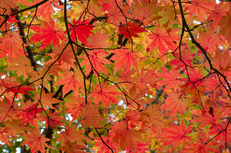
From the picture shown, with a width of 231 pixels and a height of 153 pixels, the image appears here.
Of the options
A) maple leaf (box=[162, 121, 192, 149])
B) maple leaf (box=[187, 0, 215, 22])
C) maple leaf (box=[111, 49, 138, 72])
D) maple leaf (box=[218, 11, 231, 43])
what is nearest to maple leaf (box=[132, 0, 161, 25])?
maple leaf (box=[111, 49, 138, 72])

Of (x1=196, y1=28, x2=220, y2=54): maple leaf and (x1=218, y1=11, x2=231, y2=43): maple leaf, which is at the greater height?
(x1=196, y1=28, x2=220, y2=54): maple leaf

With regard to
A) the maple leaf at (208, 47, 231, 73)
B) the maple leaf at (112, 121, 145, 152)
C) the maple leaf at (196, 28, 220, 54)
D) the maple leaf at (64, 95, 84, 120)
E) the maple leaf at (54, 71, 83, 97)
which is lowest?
the maple leaf at (112, 121, 145, 152)

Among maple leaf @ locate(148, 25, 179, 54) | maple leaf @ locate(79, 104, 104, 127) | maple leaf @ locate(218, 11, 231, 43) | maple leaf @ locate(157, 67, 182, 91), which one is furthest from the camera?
maple leaf @ locate(157, 67, 182, 91)

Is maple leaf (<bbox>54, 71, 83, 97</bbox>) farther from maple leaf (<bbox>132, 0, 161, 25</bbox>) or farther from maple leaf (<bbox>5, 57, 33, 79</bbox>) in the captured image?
maple leaf (<bbox>132, 0, 161, 25</bbox>)

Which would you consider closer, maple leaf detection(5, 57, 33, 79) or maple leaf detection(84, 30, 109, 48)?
maple leaf detection(84, 30, 109, 48)

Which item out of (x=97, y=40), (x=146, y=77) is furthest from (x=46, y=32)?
(x=146, y=77)

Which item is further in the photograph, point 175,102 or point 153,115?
point 175,102

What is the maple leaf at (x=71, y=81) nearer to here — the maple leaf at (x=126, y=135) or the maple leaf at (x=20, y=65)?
the maple leaf at (x=20, y=65)

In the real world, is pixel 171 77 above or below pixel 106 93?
above

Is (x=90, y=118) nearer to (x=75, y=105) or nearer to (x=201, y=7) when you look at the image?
(x=75, y=105)

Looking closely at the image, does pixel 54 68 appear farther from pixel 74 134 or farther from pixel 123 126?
pixel 123 126

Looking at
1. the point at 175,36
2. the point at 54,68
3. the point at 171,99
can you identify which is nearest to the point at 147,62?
the point at 171,99

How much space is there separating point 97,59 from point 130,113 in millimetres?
368

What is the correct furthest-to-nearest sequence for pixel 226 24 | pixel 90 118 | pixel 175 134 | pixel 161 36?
pixel 175 134
pixel 161 36
pixel 90 118
pixel 226 24
